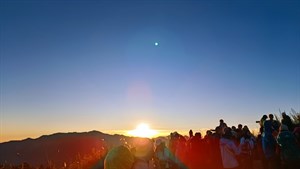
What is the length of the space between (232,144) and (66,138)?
9992 cm

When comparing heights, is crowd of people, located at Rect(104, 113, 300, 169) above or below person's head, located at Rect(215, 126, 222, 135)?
below

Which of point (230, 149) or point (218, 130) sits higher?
point (218, 130)

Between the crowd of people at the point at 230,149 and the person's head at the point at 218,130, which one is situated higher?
the person's head at the point at 218,130

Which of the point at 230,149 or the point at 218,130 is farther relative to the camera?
the point at 218,130

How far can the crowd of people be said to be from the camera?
499 inches

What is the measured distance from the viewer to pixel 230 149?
45.0 feet

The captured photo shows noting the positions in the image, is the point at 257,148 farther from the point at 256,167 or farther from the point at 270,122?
the point at 270,122

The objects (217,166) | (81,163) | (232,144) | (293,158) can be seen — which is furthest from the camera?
(81,163)

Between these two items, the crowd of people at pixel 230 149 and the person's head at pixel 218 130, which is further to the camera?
the person's head at pixel 218 130

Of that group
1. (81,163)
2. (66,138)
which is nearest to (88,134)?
(66,138)

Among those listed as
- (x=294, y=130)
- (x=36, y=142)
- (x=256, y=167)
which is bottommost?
(x=256, y=167)

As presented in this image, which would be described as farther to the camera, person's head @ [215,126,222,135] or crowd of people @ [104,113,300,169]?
person's head @ [215,126,222,135]

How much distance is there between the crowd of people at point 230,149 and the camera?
12680 millimetres

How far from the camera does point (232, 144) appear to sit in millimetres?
13789
